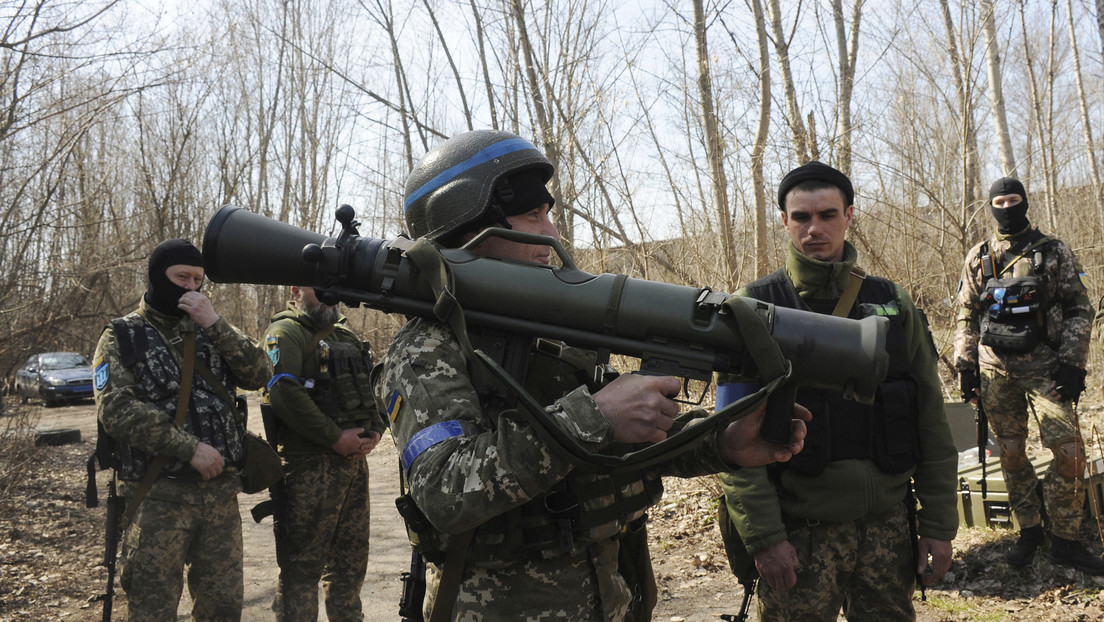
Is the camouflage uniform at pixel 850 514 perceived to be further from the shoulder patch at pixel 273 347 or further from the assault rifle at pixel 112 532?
the assault rifle at pixel 112 532

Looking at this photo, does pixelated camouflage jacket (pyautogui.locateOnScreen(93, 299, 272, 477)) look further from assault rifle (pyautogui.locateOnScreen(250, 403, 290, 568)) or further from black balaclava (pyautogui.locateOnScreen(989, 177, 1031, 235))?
black balaclava (pyautogui.locateOnScreen(989, 177, 1031, 235))

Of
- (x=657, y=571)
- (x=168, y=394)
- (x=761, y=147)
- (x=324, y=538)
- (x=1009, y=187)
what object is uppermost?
(x=761, y=147)

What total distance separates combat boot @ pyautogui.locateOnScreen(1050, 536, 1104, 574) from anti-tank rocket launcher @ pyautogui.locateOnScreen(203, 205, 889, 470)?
3.67 m

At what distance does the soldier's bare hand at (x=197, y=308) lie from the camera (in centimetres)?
373

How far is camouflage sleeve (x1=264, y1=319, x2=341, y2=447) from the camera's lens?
13.2 feet

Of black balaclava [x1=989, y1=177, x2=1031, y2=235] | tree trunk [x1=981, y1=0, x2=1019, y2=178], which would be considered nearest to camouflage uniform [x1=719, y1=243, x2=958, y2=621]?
black balaclava [x1=989, y1=177, x2=1031, y2=235]

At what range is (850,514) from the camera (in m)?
2.51

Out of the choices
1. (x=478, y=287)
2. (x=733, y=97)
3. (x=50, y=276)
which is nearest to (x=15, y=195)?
(x=50, y=276)

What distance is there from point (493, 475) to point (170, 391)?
292cm

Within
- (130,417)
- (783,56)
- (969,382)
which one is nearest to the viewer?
(130,417)

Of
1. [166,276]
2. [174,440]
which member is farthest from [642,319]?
[166,276]

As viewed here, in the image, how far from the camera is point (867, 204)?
314 inches

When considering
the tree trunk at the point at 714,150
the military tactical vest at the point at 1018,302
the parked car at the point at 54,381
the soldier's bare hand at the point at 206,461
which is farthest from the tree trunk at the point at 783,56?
the parked car at the point at 54,381

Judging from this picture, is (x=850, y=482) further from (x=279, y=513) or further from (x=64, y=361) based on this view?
(x=64, y=361)
